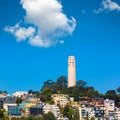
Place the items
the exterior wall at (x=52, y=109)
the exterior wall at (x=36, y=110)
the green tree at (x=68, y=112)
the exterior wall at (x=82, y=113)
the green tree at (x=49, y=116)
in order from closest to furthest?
the green tree at (x=49, y=116) → the exterior wall at (x=52, y=109) → the green tree at (x=68, y=112) → the exterior wall at (x=36, y=110) → the exterior wall at (x=82, y=113)

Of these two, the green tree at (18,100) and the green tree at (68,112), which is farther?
the green tree at (18,100)

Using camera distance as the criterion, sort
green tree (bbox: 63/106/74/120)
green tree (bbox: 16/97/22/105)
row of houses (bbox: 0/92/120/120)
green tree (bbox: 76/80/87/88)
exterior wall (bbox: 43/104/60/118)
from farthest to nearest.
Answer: green tree (bbox: 76/80/87/88) < green tree (bbox: 16/97/22/105) < row of houses (bbox: 0/92/120/120) < green tree (bbox: 63/106/74/120) < exterior wall (bbox: 43/104/60/118)

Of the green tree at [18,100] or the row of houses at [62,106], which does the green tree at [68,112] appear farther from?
the green tree at [18,100]

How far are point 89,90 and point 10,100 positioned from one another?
12.3m

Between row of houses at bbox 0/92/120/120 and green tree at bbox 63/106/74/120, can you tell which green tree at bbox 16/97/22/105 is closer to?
row of houses at bbox 0/92/120/120

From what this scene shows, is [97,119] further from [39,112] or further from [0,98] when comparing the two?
[0,98]

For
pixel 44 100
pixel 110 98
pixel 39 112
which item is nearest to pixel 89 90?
pixel 110 98

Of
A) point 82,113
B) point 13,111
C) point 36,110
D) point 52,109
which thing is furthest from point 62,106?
point 13,111

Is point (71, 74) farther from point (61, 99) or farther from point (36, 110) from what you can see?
point (36, 110)

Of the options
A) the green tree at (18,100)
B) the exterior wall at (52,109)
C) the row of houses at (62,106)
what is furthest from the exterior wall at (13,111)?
the green tree at (18,100)

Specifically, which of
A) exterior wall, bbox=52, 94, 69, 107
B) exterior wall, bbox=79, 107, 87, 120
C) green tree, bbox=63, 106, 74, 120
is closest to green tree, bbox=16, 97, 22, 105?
exterior wall, bbox=52, 94, 69, 107

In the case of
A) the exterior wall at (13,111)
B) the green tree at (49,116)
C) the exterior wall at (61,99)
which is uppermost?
the exterior wall at (61,99)

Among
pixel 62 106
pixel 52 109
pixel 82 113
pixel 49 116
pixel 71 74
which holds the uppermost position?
pixel 71 74

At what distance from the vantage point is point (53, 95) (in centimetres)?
6788
